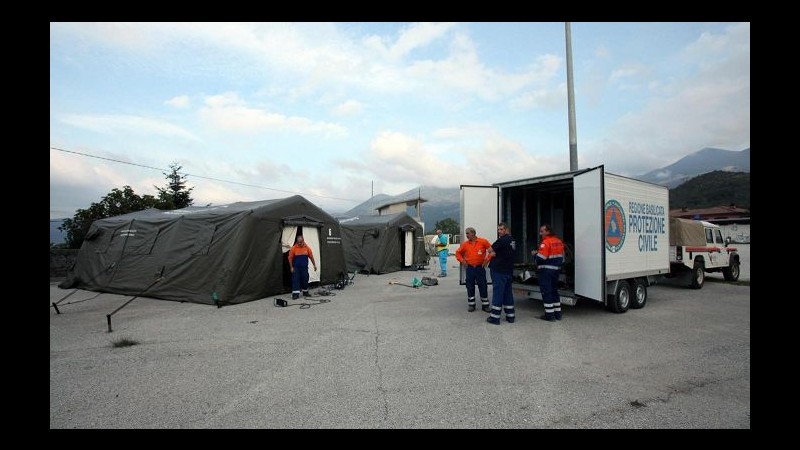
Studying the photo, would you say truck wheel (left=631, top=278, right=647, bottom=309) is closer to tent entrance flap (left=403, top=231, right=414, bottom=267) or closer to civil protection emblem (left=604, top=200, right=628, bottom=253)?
civil protection emblem (left=604, top=200, right=628, bottom=253)

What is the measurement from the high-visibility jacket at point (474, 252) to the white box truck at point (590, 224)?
0.71 metres

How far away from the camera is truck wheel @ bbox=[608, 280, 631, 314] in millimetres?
7656

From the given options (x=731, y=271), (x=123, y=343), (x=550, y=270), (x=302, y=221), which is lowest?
(x=123, y=343)

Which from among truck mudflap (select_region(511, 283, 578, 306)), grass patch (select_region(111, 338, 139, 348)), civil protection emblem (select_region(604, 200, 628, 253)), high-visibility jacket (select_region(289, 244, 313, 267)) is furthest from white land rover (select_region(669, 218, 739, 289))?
grass patch (select_region(111, 338, 139, 348))

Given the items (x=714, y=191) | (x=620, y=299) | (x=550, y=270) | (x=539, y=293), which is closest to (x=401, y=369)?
(x=550, y=270)

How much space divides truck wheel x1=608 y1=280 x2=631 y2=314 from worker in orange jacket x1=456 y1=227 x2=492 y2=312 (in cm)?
243

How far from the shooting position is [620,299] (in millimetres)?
7766

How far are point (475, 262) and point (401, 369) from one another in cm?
379

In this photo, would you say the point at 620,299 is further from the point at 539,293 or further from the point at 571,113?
the point at 571,113

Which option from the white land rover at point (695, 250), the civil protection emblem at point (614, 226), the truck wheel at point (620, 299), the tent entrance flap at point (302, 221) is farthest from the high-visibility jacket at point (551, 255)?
the tent entrance flap at point (302, 221)

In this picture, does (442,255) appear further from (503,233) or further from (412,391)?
(412,391)

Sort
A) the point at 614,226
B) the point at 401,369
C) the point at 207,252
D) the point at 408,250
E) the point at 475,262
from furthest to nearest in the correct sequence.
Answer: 1. the point at 408,250
2. the point at 207,252
3. the point at 475,262
4. the point at 614,226
5. the point at 401,369

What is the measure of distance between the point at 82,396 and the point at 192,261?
6112 millimetres

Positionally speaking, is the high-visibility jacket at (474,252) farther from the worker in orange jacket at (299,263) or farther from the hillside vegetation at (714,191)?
the hillside vegetation at (714,191)
